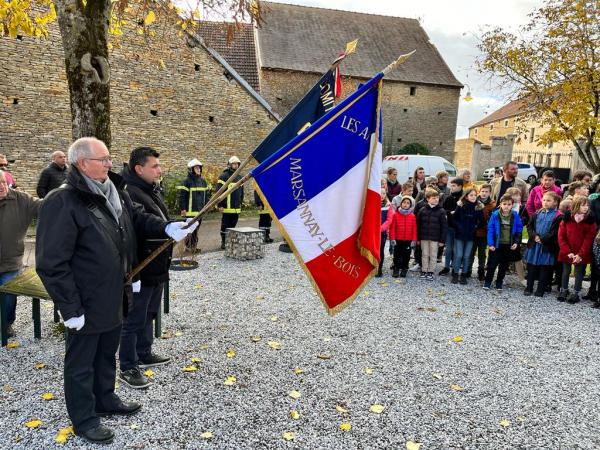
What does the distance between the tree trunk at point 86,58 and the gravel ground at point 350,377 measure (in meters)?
2.55

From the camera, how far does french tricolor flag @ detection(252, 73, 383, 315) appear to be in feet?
11.4

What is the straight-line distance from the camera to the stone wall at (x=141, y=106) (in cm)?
1383

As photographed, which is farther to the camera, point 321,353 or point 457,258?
point 457,258

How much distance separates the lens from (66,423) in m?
3.51

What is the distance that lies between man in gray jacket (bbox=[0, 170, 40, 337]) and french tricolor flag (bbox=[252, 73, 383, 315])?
2964mm

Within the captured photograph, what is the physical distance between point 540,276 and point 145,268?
6.49m

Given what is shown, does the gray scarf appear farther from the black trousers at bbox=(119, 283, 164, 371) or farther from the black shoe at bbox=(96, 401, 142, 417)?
the black shoe at bbox=(96, 401, 142, 417)

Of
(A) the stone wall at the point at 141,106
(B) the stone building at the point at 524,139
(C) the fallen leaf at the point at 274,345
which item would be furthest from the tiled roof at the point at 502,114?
(C) the fallen leaf at the point at 274,345

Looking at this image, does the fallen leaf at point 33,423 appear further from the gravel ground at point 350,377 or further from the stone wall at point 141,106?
the stone wall at point 141,106

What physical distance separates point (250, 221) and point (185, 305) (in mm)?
8433

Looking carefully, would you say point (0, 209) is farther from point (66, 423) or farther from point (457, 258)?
point (457, 258)

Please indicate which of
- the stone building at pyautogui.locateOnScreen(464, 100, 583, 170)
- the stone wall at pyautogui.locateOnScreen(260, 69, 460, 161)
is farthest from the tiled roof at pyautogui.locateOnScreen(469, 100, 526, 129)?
the stone wall at pyautogui.locateOnScreen(260, 69, 460, 161)

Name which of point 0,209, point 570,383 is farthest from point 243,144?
point 570,383

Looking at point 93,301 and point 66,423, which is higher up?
point 93,301
